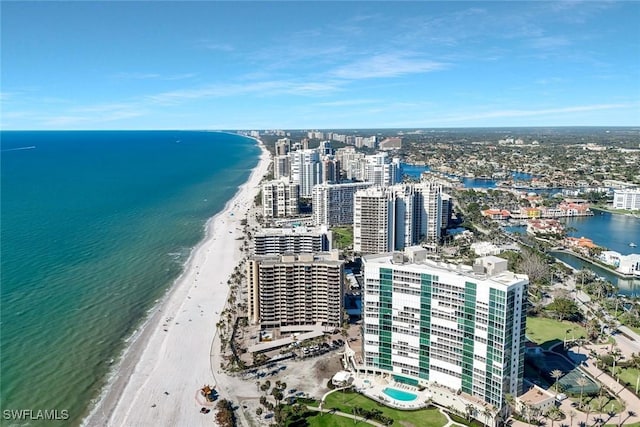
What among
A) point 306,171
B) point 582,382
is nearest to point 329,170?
point 306,171

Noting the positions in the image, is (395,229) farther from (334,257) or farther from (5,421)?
(5,421)

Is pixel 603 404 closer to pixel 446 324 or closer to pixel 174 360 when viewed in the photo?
pixel 446 324

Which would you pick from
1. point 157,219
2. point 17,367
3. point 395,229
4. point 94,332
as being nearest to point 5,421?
point 17,367

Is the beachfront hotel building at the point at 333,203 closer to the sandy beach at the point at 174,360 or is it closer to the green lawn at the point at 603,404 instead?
the sandy beach at the point at 174,360

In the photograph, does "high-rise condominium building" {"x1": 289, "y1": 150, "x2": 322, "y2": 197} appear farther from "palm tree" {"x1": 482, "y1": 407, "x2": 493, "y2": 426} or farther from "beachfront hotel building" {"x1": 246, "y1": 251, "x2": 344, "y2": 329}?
"palm tree" {"x1": 482, "y1": 407, "x2": 493, "y2": 426}

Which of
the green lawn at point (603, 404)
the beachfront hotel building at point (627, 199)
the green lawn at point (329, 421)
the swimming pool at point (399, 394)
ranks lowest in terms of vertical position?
the green lawn at point (329, 421)

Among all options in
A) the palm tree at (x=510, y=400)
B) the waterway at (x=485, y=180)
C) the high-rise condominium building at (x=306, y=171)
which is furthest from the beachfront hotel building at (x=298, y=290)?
the waterway at (x=485, y=180)
